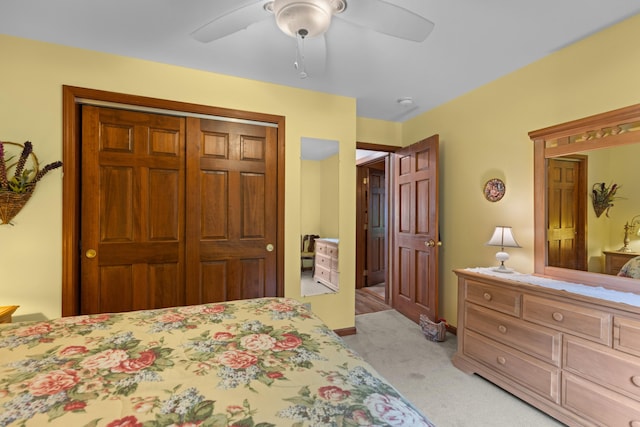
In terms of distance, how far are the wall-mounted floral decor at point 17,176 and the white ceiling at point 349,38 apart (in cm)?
84

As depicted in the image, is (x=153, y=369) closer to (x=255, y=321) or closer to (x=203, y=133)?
(x=255, y=321)

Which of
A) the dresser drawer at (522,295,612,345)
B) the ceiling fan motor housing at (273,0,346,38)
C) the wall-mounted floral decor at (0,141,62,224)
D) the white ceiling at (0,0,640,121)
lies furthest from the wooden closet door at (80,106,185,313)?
the dresser drawer at (522,295,612,345)

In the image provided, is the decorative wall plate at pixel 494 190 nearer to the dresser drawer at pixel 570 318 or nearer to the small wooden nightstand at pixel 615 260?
the small wooden nightstand at pixel 615 260

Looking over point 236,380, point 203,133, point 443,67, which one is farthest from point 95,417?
point 443,67

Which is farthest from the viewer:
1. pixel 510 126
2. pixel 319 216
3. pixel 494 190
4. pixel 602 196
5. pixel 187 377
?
pixel 319 216

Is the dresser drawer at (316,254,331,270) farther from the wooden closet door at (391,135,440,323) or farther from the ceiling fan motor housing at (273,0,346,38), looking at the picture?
the ceiling fan motor housing at (273,0,346,38)

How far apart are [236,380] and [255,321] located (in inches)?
20.5

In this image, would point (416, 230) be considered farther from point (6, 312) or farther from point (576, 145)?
point (6, 312)

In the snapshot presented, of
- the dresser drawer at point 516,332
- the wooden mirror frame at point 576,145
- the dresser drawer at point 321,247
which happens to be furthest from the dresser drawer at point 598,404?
the dresser drawer at point 321,247

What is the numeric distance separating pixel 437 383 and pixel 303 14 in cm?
260

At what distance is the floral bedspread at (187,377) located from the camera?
74 cm

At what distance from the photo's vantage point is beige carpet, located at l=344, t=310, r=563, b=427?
1828 mm

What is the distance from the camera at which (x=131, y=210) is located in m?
2.40

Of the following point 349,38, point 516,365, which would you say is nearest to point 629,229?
point 516,365
